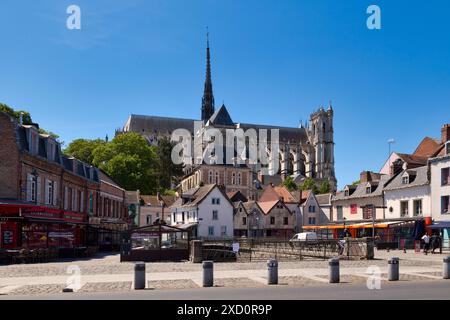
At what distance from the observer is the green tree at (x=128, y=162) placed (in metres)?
76.9

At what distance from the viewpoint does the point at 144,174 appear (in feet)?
266

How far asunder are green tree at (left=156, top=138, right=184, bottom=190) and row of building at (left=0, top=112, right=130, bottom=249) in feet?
229

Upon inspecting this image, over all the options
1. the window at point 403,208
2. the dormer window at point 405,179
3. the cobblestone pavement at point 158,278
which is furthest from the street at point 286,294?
the dormer window at point 405,179

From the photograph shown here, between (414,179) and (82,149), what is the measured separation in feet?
184

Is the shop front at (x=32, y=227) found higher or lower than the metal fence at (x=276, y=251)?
higher

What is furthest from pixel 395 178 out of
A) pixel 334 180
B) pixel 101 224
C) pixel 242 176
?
pixel 334 180

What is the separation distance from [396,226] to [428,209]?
11.6ft

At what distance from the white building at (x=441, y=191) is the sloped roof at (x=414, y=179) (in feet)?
5.84

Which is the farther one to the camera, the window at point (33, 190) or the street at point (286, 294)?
the window at point (33, 190)

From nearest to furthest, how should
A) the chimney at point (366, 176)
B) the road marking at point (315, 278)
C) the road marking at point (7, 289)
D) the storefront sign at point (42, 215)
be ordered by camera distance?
the road marking at point (7, 289)
the road marking at point (315, 278)
the storefront sign at point (42, 215)
the chimney at point (366, 176)

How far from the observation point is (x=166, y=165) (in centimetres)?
11631

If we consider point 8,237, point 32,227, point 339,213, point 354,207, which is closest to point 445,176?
point 354,207

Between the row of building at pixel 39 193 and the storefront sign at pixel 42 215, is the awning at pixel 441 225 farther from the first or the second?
the storefront sign at pixel 42 215
